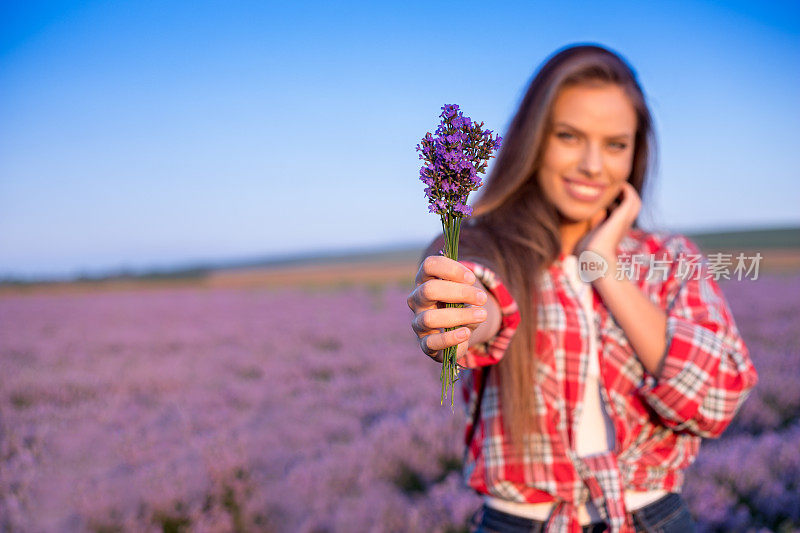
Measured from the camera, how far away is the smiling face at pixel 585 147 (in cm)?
164

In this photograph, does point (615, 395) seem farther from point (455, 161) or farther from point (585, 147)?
point (455, 161)

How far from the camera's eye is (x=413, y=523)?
8.66 ft

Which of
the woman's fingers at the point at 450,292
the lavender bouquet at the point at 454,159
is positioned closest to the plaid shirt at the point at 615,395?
the woman's fingers at the point at 450,292

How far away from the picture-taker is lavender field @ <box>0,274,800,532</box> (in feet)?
9.39

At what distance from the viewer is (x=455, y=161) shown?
0.86 meters

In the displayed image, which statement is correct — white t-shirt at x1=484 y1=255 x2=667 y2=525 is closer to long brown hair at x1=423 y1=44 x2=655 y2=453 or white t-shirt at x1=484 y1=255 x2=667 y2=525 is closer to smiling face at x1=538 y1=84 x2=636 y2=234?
long brown hair at x1=423 y1=44 x2=655 y2=453

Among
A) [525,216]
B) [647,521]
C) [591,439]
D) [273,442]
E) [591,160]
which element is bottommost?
[273,442]

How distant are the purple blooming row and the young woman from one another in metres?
0.57

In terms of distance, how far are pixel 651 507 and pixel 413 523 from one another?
142 cm

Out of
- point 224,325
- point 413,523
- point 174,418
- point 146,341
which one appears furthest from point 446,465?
point 224,325

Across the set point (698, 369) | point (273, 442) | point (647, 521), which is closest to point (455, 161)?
point (698, 369)

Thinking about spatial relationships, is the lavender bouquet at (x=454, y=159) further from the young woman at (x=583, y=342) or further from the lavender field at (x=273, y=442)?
the lavender field at (x=273, y=442)

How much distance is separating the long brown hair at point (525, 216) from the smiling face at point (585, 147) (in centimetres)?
4

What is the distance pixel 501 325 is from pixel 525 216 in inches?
18.5
